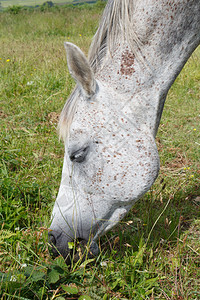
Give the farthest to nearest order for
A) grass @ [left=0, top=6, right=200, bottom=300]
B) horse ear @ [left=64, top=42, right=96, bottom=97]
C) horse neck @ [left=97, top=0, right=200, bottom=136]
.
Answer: grass @ [left=0, top=6, right=200, bottom=300]
horse neck @ [left=97, top=0, right=200, bottom=136]
horse ear @ [left=64, top=42, right=96, bottom=97]

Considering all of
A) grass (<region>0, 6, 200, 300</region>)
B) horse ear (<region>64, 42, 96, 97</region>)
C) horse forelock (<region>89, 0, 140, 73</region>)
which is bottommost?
grass (<region>0, 6, 200, 300</region>)

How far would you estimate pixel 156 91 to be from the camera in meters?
1.59

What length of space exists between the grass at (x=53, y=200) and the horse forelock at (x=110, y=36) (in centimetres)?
80

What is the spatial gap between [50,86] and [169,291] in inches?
156

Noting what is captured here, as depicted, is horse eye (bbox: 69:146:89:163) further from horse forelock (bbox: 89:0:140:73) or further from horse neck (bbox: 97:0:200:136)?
horse forelock (bbox: 89:0:140:73)

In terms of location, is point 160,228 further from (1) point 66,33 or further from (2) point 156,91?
(1) point 66,33

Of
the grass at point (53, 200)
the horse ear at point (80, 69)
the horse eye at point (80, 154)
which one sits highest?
the horse ear at point (80, 69)

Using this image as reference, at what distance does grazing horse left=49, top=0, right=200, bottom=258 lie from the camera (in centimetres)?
151

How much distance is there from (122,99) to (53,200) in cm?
136

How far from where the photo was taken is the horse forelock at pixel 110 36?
1.52 meters

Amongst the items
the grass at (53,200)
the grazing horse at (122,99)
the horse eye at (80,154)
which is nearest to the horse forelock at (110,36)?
the grazing horse at (122,99)

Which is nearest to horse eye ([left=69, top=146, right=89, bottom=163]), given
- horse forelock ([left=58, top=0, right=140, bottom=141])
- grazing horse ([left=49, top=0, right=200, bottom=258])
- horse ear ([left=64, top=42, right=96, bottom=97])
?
grazing horse ([left=49, top=0, right=200, bottom=258])

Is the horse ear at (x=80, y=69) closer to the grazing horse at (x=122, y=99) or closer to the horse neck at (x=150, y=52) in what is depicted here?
the grazing horse at (x=122, y=99)

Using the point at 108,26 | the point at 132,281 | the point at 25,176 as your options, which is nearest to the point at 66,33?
the point at 25,176
